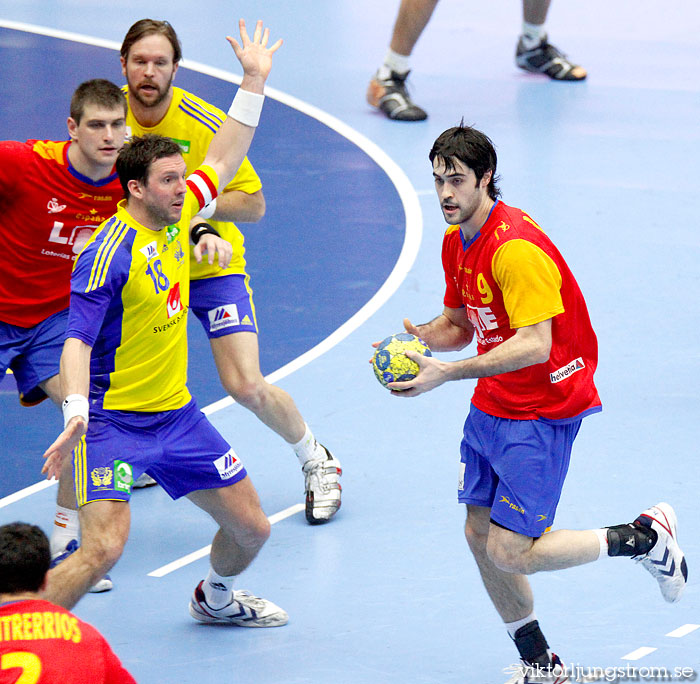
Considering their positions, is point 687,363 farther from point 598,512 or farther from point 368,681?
point 368,681

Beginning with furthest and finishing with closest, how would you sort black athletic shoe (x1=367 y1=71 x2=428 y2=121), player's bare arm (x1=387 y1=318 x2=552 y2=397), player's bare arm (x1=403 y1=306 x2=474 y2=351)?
black athletic shoe (x1=367 y1=71 x2=428 y2=121)
player's bare arm (x1=403 y1=306 x2=474 y2=351)
player's bare arm (x1=387 y1=318 x2=552 y2=397)

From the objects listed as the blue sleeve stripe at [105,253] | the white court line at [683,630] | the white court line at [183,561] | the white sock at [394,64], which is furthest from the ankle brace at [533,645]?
the white sock at [394,64]

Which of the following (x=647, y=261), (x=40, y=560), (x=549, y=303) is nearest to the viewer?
(x=40, y=560)

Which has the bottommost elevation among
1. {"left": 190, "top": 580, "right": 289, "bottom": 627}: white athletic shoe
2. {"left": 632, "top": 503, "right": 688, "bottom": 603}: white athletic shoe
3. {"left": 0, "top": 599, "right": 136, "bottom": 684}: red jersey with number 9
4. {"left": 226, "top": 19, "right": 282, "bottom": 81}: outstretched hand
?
{"left": 190, "top": 580, "right": 289, "bottom": 627}: white athletic shoe

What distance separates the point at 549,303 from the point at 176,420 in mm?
1800

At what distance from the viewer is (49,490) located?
7328 millimetres

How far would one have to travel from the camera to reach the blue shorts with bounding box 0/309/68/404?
660 centimetres

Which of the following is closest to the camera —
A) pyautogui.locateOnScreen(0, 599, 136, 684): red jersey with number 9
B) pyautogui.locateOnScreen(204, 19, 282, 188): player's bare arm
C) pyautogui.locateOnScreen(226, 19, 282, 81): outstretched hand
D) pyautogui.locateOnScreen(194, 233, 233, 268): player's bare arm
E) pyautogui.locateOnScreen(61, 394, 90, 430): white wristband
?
pyautogui.locateOnScreen(0, 599, 136, 684): red jersey with number 9

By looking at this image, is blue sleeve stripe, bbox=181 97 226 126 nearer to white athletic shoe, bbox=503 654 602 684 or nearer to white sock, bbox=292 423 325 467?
white sock, bbox=292 423 325 467

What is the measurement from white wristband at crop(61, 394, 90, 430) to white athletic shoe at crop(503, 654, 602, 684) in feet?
6.91

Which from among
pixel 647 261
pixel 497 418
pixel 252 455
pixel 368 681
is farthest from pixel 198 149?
pixel 647 261

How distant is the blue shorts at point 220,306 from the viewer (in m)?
6.93

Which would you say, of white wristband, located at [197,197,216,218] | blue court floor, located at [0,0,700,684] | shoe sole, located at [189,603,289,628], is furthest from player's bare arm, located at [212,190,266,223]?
shoe sole, located at [189,603,289,628]

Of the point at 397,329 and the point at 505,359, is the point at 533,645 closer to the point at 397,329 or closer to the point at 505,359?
the point at 505,359
